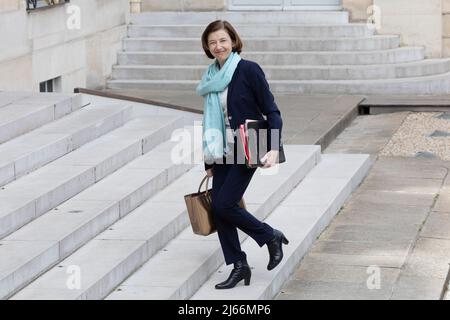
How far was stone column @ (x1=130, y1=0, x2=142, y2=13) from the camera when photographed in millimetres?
18156

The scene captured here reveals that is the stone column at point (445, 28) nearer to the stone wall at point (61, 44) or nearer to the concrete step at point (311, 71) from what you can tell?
the concrete step at point (311, 71)

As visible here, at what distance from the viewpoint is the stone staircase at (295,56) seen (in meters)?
16.7

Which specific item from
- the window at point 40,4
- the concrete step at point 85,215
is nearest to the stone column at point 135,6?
the window at point 40,4

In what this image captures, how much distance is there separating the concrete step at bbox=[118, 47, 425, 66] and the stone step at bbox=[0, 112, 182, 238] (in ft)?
19.0

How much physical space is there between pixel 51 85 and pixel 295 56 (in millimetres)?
4017

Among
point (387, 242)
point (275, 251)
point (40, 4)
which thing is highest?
point (40, 4)

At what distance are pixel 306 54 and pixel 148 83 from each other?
2.34m

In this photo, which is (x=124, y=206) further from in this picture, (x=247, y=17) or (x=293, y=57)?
(x=247, y=17)

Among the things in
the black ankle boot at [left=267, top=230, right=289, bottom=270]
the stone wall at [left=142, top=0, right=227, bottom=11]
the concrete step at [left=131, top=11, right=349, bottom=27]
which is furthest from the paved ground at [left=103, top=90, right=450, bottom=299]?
the stone wall at [left=142, top=0, right=227, bottom=11]

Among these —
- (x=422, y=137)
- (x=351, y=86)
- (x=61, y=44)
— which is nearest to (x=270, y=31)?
(x=351, y=86)

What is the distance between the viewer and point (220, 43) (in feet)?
24.6

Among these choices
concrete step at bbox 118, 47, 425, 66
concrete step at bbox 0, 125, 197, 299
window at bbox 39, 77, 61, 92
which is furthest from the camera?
concrete step at bbox 118, 47, 425, 66

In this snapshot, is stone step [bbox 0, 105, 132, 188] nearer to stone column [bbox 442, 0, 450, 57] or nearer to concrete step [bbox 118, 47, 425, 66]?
concrete step [bbox 118, 47, 425, 66]
